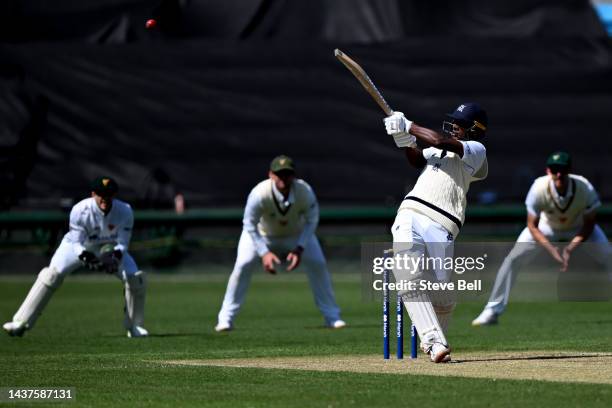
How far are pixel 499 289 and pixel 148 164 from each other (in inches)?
452

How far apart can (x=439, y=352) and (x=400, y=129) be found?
174cm

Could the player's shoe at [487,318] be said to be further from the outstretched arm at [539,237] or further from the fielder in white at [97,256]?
the fielder in white at [97,256]

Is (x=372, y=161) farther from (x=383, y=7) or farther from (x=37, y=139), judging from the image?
(x=37, y=139)

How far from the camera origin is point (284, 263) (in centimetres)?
2658

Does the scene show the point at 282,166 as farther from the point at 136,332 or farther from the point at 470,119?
the point at 470,119

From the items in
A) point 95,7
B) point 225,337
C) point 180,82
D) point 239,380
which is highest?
point 95,7

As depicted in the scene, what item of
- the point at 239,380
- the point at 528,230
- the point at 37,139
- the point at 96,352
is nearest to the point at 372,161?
the point at 37,139

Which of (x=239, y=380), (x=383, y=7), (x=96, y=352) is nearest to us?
(x=239, y=380)

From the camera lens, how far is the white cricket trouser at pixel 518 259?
1667cm

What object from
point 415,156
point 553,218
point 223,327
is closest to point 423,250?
point 415,156

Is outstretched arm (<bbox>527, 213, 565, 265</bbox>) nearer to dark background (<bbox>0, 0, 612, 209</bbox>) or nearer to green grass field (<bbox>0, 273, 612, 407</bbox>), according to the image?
green grass field (<bbox>0, 273, 612, 407</bbox>)

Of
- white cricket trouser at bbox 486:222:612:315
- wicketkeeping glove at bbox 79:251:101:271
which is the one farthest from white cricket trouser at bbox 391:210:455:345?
white cricket trouser at bbox 486:222:612:315

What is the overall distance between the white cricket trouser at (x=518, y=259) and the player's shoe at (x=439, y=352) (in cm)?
591

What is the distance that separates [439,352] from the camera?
10.8m
